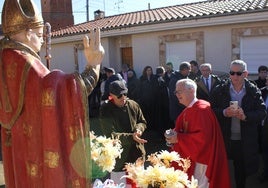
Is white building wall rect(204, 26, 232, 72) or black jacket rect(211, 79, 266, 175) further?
white building wall rect(204, 26, 232, 72)

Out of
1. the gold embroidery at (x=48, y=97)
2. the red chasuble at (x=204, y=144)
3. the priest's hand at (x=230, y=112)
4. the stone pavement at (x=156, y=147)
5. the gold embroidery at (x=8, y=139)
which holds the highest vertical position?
the gold embroidery at (x=48, y=97)

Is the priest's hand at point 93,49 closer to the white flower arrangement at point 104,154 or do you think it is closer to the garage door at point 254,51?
the white flower arrangement at point 104,154

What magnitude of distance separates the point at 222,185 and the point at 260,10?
21.4ft

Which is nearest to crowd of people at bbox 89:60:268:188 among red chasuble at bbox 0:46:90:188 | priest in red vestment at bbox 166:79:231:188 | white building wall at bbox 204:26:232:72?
priest in red vestment at bbox 166:79:231:188

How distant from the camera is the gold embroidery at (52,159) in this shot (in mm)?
2113

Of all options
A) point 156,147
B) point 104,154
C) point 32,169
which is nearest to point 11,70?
point 32,169

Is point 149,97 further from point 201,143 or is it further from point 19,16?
point 19,16

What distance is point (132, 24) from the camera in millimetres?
12594

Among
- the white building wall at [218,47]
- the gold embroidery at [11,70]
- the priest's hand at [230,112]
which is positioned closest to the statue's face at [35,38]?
the gold embroidery at [11,70]

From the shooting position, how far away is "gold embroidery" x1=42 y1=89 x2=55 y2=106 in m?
2.08

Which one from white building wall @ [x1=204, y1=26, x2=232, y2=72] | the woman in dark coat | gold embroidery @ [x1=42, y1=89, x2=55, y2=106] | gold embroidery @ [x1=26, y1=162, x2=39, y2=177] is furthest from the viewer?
white building wall @ [x1=204, y1=26, x2=232, y2=72]

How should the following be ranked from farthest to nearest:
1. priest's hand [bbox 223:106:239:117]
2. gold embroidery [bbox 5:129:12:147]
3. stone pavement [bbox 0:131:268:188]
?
stone pavement [bbox 0:131:268:188] → priest's hand [bbox 223:106:239:117] → gold embroidery [bbox 5:129:12:147]

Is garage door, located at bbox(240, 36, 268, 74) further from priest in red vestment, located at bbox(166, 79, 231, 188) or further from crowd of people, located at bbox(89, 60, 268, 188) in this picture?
priest in red vestment, located at bbox(166, 79, 231, 188)

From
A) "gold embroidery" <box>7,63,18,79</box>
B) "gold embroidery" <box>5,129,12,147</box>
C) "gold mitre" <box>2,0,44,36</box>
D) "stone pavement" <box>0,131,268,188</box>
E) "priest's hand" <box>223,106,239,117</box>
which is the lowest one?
"stone pavement" <box>0,131,268,188</box>
